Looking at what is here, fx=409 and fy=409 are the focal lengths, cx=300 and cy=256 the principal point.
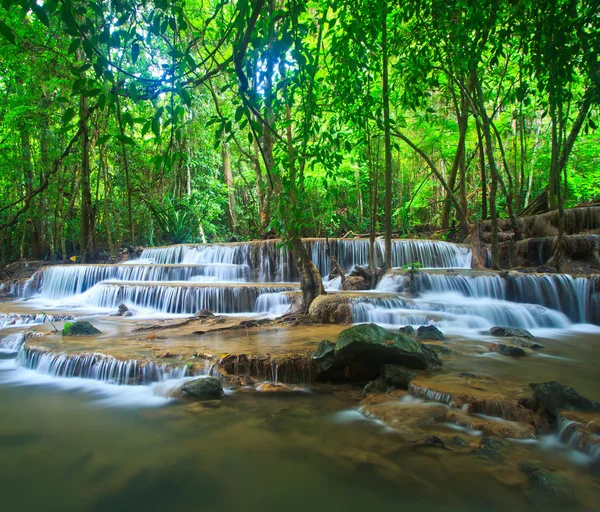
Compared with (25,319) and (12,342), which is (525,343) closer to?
(12,342)

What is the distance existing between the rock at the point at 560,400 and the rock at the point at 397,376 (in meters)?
1.24

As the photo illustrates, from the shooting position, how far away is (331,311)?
8.09 metres

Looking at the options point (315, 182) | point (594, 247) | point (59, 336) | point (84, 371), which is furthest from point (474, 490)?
point (315, 182)

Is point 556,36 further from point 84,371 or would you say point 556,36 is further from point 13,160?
point 13,160

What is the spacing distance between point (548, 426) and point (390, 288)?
728 cm

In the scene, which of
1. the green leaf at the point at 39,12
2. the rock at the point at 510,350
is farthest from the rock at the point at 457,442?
the green leaf at the point at 39,12

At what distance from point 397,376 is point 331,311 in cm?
357

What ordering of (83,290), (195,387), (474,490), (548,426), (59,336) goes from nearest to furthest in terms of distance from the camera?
(474,490) → (548,426) → (195,387) → (59,336) → (83,290)

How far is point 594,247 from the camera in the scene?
35.2 ft

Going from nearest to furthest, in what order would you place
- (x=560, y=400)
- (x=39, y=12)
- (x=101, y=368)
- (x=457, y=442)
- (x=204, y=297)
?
(x=39, y=12)
(x=457, y=442)
(x=560, y=400)
(x=101, y=368)
(x=204, y=297)

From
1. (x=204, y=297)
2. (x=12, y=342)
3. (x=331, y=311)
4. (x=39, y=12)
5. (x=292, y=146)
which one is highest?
(x=292, y=146)

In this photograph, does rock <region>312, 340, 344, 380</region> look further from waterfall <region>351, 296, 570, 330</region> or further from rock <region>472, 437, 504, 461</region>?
waterfall <region>351, 296, 570, 330</region>

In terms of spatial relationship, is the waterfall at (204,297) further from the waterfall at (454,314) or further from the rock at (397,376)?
the rock at (397,376)

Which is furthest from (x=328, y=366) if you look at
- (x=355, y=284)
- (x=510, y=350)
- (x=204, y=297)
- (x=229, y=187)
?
(x=229, y=187)
